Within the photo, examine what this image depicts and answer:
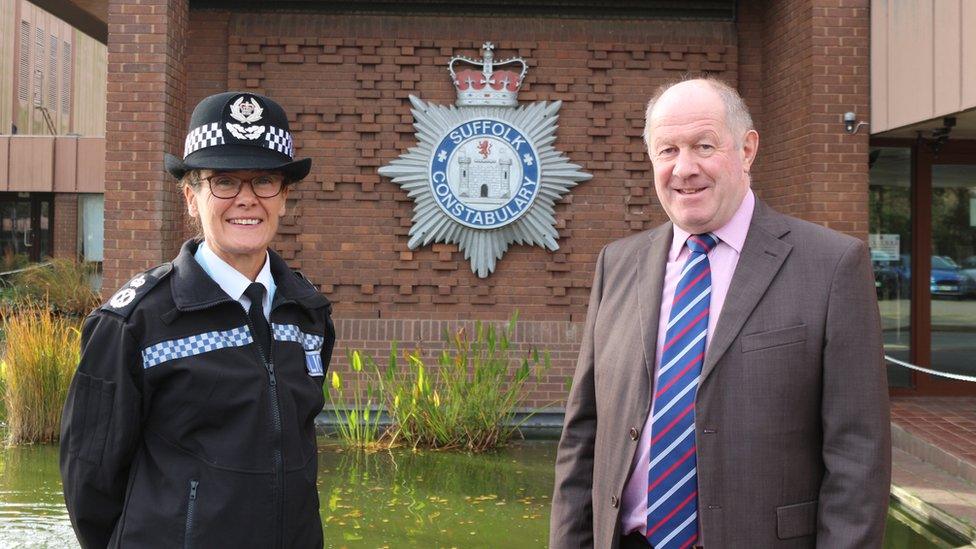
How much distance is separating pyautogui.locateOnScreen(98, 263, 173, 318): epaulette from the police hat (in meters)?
0.28

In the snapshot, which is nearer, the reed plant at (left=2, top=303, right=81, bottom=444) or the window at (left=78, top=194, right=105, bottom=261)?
the reed plant at (left=2, top=303, right=81, bottom=444)

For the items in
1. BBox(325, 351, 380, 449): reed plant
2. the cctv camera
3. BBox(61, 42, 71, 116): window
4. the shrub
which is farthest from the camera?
BBox(61, 42, 71, 116): window

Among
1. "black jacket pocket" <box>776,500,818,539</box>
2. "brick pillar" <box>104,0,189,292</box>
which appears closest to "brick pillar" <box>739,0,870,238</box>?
"brick pillar" <box>104,0,189,292</box>

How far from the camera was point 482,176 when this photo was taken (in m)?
8.77

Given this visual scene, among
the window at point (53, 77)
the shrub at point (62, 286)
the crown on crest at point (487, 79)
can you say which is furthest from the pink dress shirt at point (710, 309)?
the window at point (53, 77)

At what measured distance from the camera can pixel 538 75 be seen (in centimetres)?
891

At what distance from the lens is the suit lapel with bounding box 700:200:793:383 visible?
2.30 m

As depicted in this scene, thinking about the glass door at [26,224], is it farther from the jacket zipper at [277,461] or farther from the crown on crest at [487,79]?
the jacket zipper at [277,461]

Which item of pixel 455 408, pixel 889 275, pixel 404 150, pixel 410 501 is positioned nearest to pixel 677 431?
pixel 410 501

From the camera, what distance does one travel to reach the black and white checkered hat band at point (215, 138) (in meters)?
2.48

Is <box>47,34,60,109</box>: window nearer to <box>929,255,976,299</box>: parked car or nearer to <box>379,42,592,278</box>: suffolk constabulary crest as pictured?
<box>379,42,592,278</box>: suffolk constabulary crest

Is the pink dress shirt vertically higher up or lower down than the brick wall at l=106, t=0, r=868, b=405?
lower down

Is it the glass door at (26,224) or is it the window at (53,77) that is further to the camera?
the window at (53,77)

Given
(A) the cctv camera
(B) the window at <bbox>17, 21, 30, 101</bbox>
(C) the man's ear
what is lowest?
(C) the man's ear
